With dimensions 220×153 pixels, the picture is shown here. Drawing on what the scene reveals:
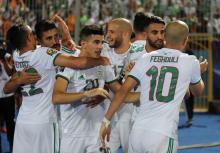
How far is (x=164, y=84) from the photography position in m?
5.26

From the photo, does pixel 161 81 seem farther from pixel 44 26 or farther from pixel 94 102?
pixel 44 26

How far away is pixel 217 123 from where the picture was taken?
14328 mm

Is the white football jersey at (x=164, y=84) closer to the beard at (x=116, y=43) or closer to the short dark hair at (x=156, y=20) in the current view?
the short dark hair at (x=156, y=20)

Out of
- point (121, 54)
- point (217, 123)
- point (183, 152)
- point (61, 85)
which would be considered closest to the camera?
point (61, 85)

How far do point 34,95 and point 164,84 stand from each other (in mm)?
1721

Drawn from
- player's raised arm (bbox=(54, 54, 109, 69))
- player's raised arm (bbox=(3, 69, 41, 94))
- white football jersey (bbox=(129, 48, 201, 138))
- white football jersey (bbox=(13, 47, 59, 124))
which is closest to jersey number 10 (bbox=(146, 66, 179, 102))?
white football jersey (bbox=(129, 48, 201, 138))

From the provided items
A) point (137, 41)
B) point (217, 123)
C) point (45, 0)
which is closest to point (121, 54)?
point (137, 41)

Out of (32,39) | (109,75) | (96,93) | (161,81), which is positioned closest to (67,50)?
(32,39)

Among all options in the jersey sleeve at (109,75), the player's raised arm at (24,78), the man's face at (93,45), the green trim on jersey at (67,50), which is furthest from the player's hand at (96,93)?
the green trim on jersey at (67,50)

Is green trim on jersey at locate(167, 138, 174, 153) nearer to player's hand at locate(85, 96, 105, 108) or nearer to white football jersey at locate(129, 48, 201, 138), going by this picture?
white football jersey at locate(129, 48, 201, 138)

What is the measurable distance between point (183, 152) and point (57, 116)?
4.20m

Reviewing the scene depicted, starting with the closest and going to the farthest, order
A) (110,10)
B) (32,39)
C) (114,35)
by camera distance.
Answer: (32,39) → (114,35) → (110,10)

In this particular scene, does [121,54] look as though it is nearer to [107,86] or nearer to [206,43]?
[107,86]

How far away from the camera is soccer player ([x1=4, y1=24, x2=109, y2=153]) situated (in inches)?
244
